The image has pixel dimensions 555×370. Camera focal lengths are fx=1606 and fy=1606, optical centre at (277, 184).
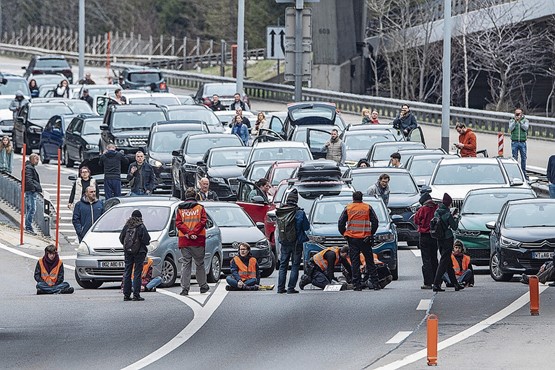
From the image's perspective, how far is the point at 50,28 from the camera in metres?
118

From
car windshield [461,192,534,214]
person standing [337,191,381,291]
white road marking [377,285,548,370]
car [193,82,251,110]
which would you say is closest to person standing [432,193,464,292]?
person standing [337,191,381,291]

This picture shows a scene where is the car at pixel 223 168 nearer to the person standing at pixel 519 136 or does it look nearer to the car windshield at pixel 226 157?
the car windshield at pixel 226 157

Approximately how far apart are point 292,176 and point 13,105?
72.3 ft

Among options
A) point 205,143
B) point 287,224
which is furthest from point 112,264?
point 205,143

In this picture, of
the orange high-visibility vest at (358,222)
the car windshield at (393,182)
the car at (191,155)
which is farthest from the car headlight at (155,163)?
the orange high-visibility vest at (358,222)

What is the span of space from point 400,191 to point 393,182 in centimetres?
33

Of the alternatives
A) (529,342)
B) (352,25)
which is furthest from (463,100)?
(529,342)

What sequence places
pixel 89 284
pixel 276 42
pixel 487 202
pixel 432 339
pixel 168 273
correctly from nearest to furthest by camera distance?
pixel 432 339, pixel 168 273, pixel 89 284, pixel 487 202, pixel 276 42

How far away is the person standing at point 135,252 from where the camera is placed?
23500mm

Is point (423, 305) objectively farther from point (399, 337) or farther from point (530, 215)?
point (530, 215)

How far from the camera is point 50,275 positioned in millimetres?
25562

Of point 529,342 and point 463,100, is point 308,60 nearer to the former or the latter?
point 463,100

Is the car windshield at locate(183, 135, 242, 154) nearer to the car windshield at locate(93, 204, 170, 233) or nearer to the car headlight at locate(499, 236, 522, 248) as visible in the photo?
the car windshield at locate(93, 204, 170, 233)

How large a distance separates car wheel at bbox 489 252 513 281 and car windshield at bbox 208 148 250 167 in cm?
1142
